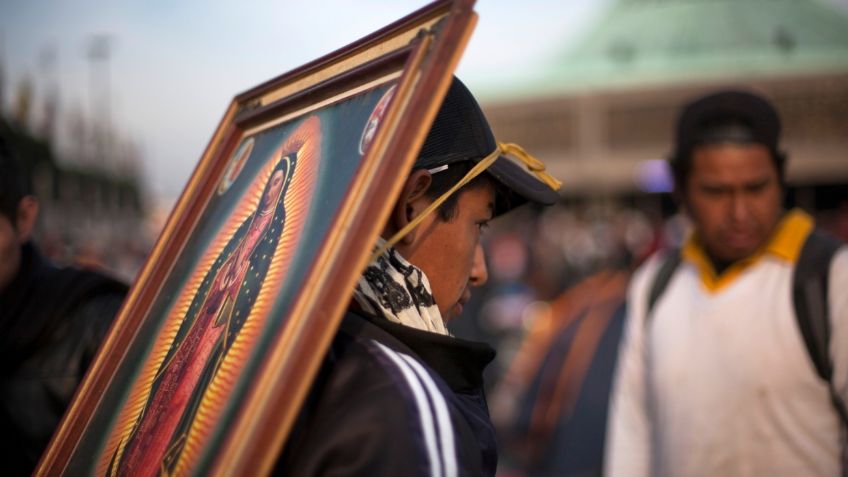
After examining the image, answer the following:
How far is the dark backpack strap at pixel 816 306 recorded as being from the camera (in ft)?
7.82

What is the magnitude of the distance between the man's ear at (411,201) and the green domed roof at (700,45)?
41.5 meters

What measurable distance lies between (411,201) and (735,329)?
1.63 metres

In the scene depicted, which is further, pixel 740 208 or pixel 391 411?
pixel 740 208

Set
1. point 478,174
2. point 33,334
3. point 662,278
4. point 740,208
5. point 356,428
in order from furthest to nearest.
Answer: point 662,278 → point 740,208 → point 33,334 → point 478,174 → point 356,428

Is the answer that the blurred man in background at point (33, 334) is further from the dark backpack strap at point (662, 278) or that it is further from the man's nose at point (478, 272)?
the dark backpack strap at point (662, 278)

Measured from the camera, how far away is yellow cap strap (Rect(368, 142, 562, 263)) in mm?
1304

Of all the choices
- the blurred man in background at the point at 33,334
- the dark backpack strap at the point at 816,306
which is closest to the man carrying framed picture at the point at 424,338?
the dark backpack strap at the point at 816,306

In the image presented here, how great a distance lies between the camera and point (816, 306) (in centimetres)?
241

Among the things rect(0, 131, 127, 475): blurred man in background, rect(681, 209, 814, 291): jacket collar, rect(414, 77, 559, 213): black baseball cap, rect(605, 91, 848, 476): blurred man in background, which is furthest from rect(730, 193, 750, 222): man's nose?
rect(0, 131, 127, 475): blurred man in background

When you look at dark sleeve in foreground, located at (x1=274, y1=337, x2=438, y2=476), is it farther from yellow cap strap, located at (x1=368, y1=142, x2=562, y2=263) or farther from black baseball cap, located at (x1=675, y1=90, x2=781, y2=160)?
black baseball cap, located at (x1=675, y1=90, x2=781, y2=160)

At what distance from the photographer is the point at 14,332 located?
2.34 m

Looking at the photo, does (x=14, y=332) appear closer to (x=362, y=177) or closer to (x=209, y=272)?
(x=209, y=272)

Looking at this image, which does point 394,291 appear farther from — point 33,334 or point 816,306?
point 816,306

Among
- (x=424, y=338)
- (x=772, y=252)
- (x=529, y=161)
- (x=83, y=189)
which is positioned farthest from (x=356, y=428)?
(x=83, y=189)
